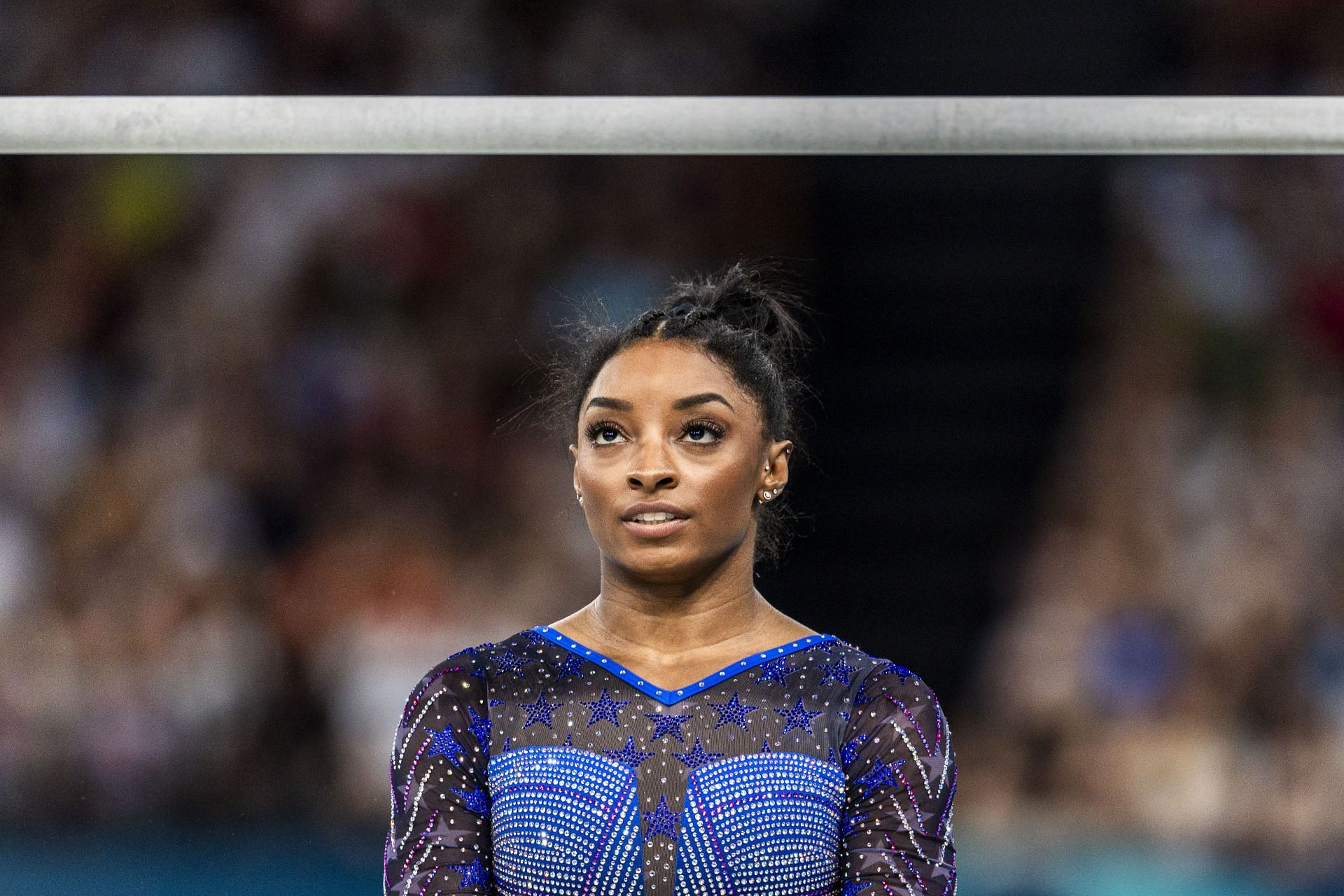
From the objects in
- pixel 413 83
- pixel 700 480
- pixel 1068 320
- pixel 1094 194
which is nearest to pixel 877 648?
pixel 1068 320

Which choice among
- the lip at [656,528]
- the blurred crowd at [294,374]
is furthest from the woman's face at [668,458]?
the blurred crowd at [294,374]

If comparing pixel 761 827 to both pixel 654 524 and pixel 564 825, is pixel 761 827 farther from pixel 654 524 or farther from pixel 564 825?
pixel 654 524

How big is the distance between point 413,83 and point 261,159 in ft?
1.53

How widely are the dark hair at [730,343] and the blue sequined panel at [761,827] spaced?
1.00 feet

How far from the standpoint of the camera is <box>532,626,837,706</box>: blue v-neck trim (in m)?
1.65

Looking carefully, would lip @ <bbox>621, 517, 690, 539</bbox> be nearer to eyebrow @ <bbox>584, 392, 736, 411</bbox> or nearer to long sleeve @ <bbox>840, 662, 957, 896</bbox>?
eyebrow @ <bbox>584, 392, 736, 411</bbox>

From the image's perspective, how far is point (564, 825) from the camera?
1.57m

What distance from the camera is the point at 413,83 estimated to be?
170 inches

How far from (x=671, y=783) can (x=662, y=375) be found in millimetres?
428

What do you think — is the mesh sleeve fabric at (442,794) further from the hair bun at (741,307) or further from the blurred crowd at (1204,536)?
the blurred crowd at (1204,536)

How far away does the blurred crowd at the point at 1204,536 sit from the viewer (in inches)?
141

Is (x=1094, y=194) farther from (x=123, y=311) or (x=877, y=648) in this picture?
(x=123, y=311)

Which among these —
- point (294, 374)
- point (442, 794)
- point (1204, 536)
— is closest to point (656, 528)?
point (442, 794)

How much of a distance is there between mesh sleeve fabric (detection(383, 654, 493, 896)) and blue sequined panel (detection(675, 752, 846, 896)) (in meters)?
0.22
